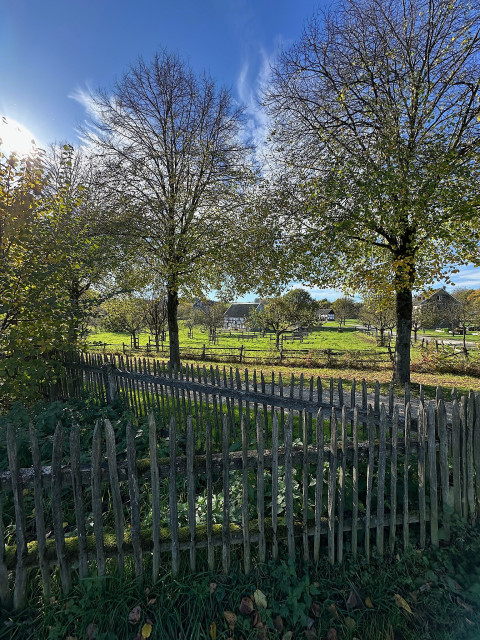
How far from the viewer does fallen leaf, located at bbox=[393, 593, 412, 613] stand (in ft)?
7.99

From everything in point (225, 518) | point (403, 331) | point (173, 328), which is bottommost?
point (225, 518)

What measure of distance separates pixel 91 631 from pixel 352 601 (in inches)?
87.0

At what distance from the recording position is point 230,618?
7.66ft

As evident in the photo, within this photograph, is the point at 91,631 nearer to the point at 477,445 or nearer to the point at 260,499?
the point at 260,499

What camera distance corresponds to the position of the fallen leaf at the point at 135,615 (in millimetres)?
2316

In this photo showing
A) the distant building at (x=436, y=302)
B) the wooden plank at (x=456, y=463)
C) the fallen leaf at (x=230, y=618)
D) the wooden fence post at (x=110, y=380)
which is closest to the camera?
the fallen leaf at (x=230, y=618)

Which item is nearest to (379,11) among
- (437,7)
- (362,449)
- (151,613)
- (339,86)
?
(437,7)

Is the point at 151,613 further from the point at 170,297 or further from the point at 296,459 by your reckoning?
the point at 170,297

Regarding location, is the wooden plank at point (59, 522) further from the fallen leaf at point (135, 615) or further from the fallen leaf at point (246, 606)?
the fallen leaf at point (246, 606)

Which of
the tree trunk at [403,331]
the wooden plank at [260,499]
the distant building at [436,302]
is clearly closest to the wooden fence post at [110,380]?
the wooden plank at [260,499]

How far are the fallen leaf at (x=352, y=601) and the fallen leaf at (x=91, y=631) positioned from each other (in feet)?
6.97

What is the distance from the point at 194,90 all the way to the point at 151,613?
15.6 m

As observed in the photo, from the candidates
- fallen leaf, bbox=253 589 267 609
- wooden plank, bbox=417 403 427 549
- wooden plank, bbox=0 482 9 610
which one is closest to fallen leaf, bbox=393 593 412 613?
wooden plank, bbox=417 403 427 549

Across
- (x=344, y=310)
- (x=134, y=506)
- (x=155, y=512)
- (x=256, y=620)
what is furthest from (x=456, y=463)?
(x=344, y=310)
